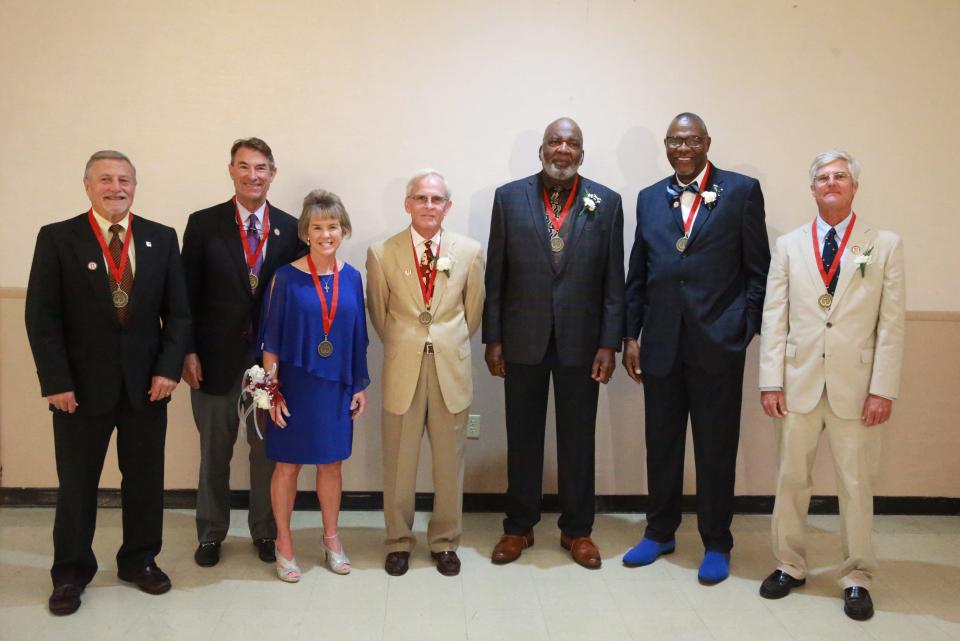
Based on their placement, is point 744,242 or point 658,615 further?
point 744,242

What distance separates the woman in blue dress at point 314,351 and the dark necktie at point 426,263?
11.9 inches

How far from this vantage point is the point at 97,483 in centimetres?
325

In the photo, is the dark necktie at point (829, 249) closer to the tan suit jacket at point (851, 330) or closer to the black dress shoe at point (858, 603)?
the tan suit jacket at point (851, 330)

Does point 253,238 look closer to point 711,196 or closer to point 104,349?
point 104,349

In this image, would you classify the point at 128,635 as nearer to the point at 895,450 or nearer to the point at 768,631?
the point at 768,631

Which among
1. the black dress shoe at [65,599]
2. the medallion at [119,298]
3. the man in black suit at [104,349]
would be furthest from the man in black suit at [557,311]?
the black dress shoe at [65,599]

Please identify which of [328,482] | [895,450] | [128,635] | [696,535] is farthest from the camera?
[895,450]

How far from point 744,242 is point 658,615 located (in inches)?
65.4

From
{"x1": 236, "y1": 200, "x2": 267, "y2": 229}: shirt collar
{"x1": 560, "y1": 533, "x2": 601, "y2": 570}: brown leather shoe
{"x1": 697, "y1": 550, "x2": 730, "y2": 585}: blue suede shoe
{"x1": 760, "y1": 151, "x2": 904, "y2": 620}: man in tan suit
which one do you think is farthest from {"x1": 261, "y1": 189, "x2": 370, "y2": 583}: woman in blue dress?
{"x1": 760, "y1": 151, "x2": 904, "y2": 620}: man in tan suit

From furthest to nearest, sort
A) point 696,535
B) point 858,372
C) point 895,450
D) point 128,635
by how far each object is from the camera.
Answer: point 895,450 → point 696,535 → point 858,372 → point 128,635

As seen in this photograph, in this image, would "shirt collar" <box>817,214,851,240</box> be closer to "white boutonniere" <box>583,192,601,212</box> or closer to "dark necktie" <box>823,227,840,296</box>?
"dark necktie" <box>823,227,840,296</box>

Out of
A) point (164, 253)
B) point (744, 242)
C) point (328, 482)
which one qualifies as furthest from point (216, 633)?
point (744, 242)

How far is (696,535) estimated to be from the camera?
4.09m

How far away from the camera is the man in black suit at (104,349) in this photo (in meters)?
3.08
